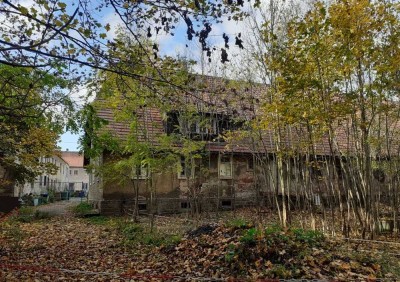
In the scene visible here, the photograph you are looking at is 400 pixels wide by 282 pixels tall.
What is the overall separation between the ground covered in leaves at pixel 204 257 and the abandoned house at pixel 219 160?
9.58ft

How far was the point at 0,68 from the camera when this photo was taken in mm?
6766

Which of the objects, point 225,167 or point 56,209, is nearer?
point 225,167

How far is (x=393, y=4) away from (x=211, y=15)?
651 cm

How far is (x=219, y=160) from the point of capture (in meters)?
20.6

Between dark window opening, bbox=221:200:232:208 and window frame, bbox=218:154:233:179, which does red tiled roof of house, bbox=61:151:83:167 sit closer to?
window frame, bbox=218:154:233:179

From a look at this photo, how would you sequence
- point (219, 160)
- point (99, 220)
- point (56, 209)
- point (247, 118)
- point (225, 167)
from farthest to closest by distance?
point (56, 209), point (225, 167), point (219, 160), point (99, 220), point (247, 118)

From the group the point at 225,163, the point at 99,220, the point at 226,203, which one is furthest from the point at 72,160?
the point at 99,220

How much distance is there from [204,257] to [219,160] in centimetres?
1313

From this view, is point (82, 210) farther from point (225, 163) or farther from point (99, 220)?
point (225, 163)

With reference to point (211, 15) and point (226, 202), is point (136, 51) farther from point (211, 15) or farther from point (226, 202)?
point (226, 202)

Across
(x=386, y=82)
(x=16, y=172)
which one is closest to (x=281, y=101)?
(x=386, y=82)

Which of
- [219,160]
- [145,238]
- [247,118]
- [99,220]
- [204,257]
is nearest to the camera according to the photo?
[204,257]

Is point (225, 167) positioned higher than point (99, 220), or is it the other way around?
point (225, 167)

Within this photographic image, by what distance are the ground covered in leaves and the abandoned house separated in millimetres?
2921
